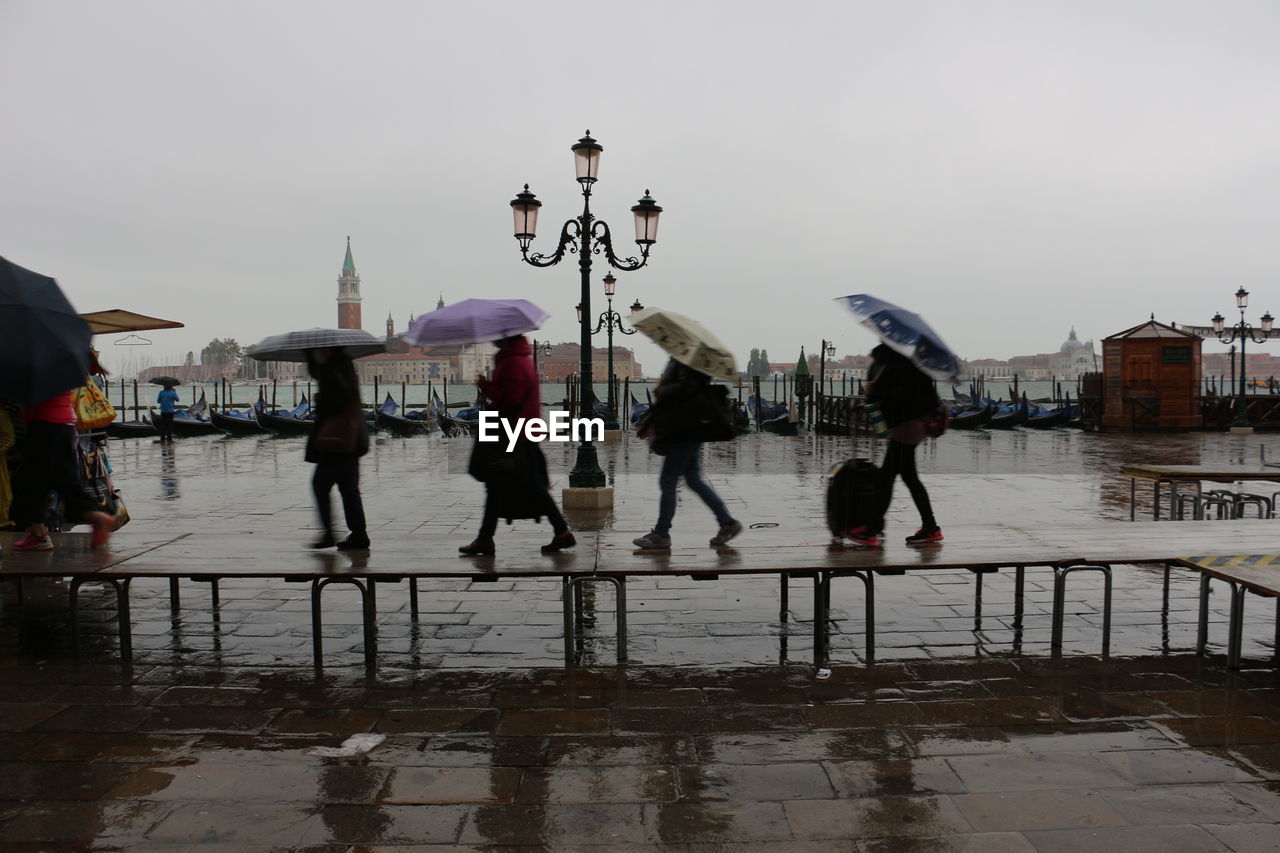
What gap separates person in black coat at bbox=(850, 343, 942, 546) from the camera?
13.9 feet

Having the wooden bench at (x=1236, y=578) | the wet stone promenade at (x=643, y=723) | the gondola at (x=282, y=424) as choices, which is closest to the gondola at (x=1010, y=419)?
the gondola at (x=282, y=424)

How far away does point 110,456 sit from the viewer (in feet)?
55.0

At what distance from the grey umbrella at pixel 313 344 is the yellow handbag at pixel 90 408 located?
1.50 meters

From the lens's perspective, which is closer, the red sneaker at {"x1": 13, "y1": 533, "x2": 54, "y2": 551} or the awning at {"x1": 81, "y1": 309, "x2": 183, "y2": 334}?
the red sneaker at {"x1": 13, "y1": 533, "x2": 54, "y2": 551}

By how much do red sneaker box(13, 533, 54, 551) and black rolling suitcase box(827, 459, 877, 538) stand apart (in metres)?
3.54

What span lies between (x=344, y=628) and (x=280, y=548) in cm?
57

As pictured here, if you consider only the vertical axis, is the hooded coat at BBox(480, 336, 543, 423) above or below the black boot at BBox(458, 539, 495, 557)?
above

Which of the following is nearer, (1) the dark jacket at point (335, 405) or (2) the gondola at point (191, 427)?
(1) the dark jacket at point (335, 405)

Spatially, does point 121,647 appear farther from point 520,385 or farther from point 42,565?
point 520,385

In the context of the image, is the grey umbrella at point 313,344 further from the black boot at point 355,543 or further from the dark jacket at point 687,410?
the dark jacket at point 687,410

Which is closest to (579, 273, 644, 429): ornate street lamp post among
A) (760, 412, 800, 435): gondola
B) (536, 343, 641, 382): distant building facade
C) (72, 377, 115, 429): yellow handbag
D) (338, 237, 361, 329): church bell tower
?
(760, 412, 800, 435): gondola

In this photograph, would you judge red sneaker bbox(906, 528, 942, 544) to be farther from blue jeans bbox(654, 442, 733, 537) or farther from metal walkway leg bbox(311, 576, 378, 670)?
metal walkway leg bbox(311, 576, 378, 670)

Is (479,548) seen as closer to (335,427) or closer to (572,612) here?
(572,612)

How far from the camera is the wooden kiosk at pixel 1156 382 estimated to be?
21531 mm
